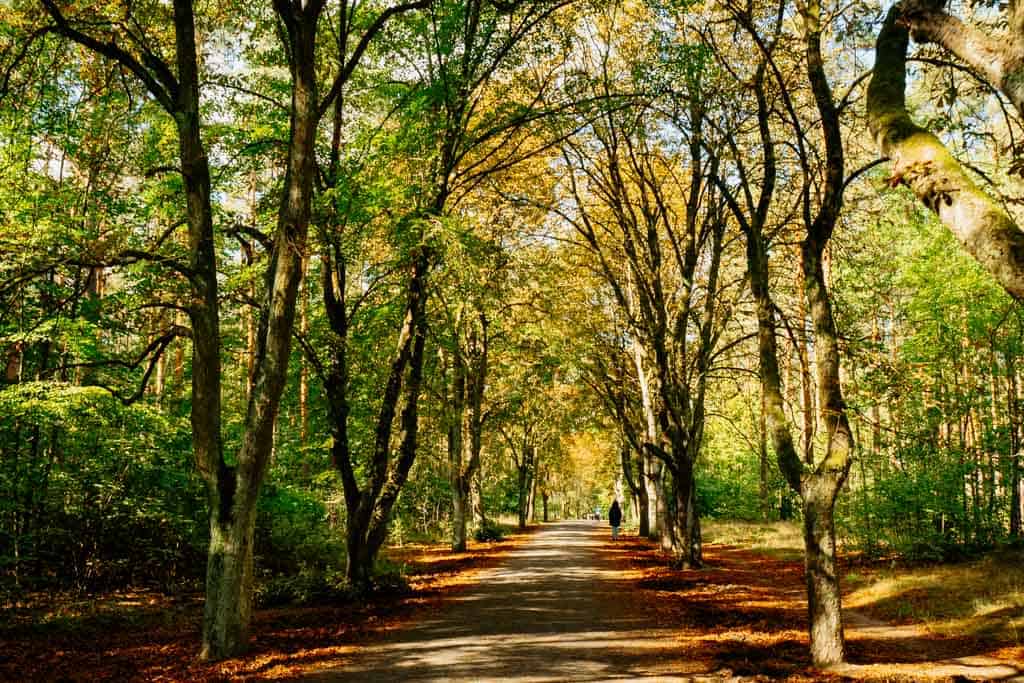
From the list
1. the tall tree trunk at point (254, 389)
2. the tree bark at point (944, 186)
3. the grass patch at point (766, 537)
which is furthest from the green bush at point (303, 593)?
the grass patch at point (766, 537)

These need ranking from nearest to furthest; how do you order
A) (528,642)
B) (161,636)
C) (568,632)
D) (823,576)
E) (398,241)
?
(823,576) < (528,642) < (568,632) < (161,636) < (398,241)

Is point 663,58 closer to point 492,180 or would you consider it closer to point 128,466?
point 492,180

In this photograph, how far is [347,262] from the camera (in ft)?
44.8

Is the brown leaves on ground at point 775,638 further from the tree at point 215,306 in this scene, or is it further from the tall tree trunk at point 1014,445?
the tree at point 215,306

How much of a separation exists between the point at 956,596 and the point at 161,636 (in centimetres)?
1382

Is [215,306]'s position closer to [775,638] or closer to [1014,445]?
[775,638]

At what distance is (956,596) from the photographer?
12.7m

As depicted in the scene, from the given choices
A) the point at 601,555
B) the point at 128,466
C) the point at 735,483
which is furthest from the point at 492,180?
the point at 735,483

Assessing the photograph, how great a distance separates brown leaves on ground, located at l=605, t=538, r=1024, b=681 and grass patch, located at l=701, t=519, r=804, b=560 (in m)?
7.64

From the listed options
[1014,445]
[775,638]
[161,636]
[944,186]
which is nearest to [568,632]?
[775,638]

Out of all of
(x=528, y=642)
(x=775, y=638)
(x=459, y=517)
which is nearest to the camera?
(x=528, y=642)

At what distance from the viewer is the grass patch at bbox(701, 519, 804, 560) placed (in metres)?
24.8

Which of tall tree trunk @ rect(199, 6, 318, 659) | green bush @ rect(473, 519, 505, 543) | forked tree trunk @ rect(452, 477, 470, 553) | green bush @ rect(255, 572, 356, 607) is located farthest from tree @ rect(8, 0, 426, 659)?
green bush @ rect(473, 519, 505, 543)

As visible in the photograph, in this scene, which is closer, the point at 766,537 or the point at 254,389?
the point at 254,389
